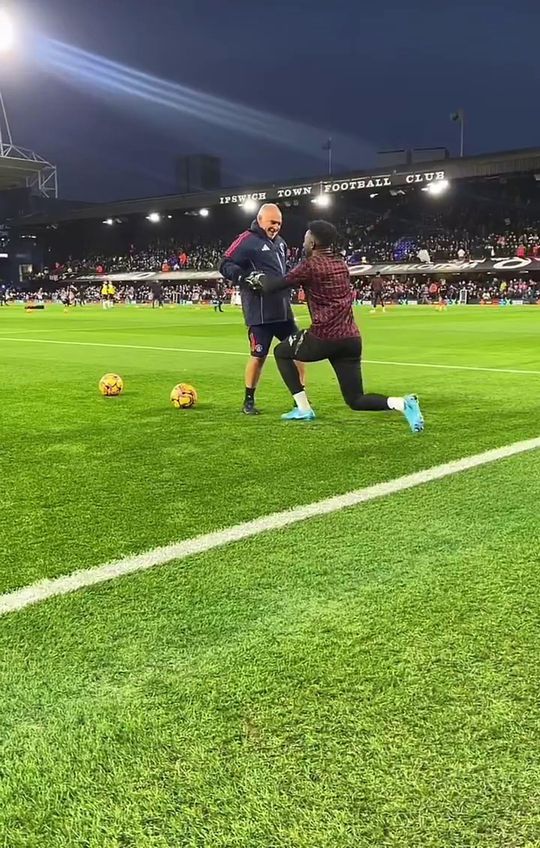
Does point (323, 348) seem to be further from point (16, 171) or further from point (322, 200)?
point (16, 171)

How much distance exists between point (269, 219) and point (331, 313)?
4.71 feet

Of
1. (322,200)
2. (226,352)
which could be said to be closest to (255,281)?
(226,352)

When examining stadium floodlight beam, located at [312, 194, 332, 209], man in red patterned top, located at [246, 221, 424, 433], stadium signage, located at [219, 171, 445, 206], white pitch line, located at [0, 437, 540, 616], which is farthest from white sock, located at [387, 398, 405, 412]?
stadium floodlight beam, located at [312, 194, 332, 209]

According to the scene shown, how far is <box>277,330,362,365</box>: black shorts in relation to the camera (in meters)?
7.03

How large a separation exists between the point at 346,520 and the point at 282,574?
892mm

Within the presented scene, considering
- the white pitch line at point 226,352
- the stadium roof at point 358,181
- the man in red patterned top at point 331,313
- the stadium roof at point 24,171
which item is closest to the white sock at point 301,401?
the man in red patterned top at point 331,313

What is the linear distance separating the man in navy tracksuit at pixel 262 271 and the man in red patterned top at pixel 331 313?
74 cm

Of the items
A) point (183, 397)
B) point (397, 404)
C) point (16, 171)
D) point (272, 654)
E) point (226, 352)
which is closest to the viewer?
point (272, 654)

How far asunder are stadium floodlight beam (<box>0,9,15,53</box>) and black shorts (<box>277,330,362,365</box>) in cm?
3841

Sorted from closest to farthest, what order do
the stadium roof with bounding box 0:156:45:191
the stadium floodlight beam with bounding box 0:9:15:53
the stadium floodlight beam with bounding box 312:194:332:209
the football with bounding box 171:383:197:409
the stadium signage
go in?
the football with bounding box 171:383:197:409 < the stadium floodlight beam with bounding box 0:9:15:53 < the stadium signage < the stadium floodlight beam with bounding box 312:194:332:209 < the stadium roof with bounding box 0:156:45:191

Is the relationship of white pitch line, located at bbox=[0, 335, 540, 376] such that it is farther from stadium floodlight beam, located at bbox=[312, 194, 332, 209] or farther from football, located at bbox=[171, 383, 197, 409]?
stadium floodlight beam, located at bbox=[312, 194, 332, 209]

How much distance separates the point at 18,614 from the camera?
321 cm

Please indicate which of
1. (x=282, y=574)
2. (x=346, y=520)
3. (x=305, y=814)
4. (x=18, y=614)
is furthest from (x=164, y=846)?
(x=346, y=520)

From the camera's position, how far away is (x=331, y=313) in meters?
7.01
